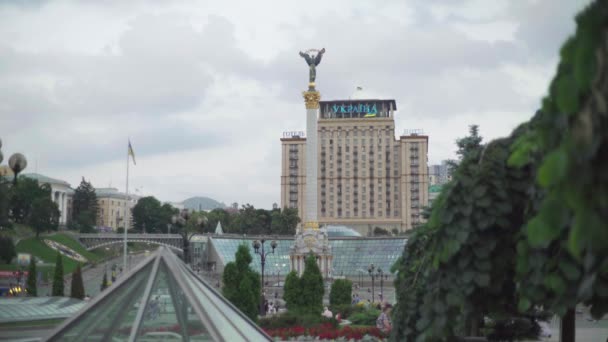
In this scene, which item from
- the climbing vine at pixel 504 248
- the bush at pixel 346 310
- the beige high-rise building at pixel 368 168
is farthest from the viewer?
the beige high-rise building at pixel 368 168

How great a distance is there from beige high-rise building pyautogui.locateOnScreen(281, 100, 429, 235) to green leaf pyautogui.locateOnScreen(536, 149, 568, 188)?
343 ft

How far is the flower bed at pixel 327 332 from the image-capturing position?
80.6 ft

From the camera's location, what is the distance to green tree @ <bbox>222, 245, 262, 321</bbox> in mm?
26250

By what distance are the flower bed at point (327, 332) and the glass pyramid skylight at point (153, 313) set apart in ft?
57.1

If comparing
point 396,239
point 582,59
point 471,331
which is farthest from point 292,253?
point 582,59

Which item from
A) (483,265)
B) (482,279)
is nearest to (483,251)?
(483,265)

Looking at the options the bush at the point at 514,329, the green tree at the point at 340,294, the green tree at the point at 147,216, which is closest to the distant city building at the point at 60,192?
the green tree at the point at 147,216

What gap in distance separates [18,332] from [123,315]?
15728 mm

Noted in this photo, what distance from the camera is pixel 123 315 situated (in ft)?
24.0

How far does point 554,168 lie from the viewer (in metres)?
2.60

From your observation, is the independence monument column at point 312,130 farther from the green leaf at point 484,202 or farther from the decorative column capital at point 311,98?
the green leaf at point 484,202

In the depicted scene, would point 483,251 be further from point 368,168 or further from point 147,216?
point 147,216

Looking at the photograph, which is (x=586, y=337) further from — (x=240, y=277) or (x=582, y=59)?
(x=582, y=59)

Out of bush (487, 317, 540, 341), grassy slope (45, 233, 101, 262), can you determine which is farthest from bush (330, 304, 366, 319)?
grassy slope (45, 233, 101, 262)
